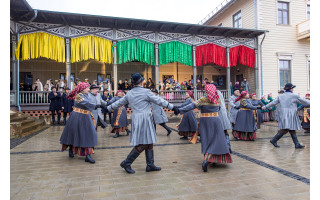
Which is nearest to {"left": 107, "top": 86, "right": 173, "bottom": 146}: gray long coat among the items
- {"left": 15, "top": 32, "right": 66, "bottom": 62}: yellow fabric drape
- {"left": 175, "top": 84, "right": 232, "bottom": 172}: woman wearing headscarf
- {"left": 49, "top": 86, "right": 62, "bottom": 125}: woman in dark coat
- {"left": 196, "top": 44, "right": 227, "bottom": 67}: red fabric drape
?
{"left": 175, "top": 84, "right": 232, "bottom": 172}: woman wearing headscarf

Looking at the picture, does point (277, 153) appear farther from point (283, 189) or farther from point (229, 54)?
point (229, 54)

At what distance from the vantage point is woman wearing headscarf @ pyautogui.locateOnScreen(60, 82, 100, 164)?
505cm

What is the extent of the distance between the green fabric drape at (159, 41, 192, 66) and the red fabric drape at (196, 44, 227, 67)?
1.06 m

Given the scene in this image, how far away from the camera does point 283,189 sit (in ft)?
11.2

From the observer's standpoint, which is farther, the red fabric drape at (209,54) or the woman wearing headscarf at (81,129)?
the red fabric drape at (209,54)

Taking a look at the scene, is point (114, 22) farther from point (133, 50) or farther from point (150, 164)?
point (150, 164)

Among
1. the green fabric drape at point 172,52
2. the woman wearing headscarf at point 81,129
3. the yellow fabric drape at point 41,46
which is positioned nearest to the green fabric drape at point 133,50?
the green fabric drape at point 172,52

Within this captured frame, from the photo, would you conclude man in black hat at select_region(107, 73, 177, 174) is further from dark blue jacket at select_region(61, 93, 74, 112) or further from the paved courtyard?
dark blue jacket at select_region(61, 93, 74, 112)

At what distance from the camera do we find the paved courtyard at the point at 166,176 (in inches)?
130

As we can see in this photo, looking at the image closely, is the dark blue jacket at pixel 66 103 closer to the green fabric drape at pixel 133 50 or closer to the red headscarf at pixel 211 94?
the green fabric drape at pixel 133 50

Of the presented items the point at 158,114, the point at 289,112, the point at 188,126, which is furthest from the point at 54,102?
the point at 289,112

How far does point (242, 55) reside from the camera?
1712cm

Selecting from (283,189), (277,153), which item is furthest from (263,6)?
(283,189)

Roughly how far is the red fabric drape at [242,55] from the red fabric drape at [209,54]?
2.78 feet
